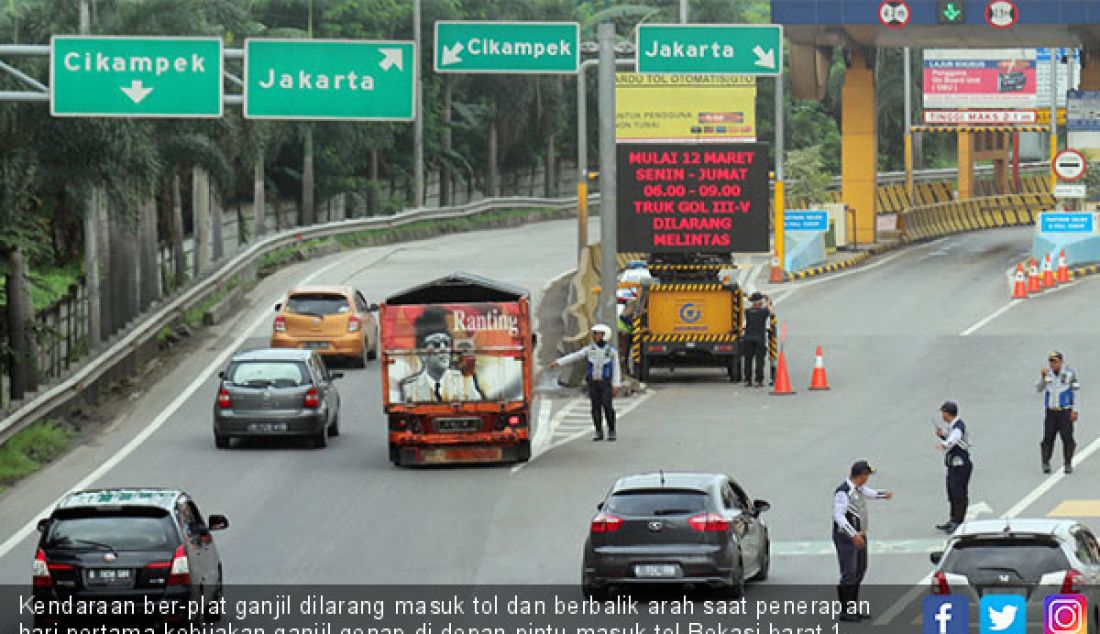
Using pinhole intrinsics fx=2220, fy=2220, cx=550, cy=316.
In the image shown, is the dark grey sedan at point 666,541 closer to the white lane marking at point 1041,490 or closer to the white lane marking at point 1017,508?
the white lane marking at point 1017,508

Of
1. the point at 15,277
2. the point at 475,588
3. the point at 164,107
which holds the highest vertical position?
the point at 164,107

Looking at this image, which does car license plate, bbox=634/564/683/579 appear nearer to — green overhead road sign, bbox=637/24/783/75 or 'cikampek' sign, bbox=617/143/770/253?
green overhead road sign, bbox=637/24/783/75

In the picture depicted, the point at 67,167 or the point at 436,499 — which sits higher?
the point at 67,167

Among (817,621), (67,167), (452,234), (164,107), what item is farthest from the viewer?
(452,234)

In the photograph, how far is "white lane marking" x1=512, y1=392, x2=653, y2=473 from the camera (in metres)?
31.5

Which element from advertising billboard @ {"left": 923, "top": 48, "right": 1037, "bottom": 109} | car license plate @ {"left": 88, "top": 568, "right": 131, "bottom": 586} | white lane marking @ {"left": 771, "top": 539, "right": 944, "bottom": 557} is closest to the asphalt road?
white lane marking @ {"left": 771, "top": 539, "right": 944, "bottom": 557}

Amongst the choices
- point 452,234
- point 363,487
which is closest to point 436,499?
point 363,487

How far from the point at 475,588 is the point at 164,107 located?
10.7 m

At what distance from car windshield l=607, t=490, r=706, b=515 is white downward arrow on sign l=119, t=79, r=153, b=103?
39.0 feet

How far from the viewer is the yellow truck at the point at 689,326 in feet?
128

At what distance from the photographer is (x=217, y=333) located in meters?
44.2

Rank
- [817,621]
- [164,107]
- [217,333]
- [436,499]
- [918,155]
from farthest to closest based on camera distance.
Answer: [918,155] → [217,333] → [164,107] → [436,499] → [817,621]

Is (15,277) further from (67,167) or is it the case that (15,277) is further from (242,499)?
(242,499)

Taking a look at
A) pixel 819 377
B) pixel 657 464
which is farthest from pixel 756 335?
pixel 657 464
